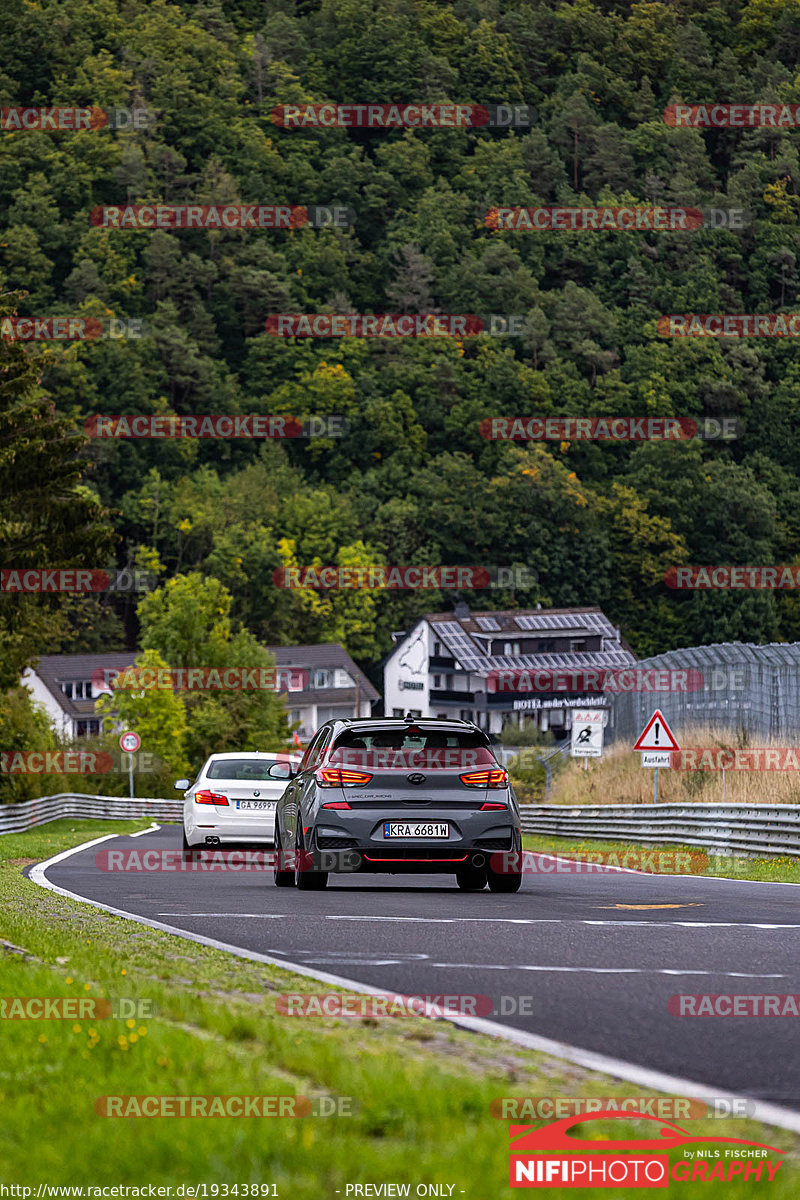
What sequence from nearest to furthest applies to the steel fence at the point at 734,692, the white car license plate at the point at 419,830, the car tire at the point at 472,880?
the white car license plate at the point at 419,830, the car tire at the point at 472,880, the steel fence at the point at 734,692

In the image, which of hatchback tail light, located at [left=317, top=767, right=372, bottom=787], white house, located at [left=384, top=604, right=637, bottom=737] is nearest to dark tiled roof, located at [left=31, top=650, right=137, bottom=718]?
white house, located at [left=384, top=604, right=637, bottom=737]

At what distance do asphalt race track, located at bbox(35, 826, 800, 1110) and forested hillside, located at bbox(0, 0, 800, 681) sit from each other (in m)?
112

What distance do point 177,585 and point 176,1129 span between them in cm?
9351

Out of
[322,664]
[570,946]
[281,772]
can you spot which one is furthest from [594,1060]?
[322,664]

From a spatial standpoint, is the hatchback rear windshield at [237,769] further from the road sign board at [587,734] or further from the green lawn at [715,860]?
the road sign board at [587,734]

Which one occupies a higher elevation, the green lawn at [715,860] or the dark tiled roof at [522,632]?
the dark tiled roof at [522,632]

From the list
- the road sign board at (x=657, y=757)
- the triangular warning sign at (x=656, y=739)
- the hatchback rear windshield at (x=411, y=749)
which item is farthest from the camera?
the road sign board at (x=657, y=757)

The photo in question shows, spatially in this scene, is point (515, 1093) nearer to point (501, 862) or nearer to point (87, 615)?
point (501, 862)

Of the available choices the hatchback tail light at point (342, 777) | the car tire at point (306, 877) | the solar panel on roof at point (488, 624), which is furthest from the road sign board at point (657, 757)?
the solar panel on roof at point (488, 624)

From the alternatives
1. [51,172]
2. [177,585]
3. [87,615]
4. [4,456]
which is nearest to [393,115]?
[51,172]

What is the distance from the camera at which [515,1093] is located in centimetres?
526

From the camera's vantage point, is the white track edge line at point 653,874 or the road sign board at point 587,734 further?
the road sign board at point 587,734

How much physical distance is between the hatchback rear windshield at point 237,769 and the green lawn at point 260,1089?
1354cm

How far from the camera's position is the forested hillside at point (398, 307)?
134 m
